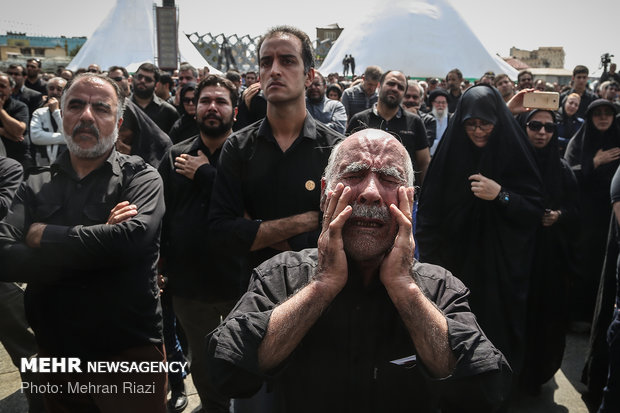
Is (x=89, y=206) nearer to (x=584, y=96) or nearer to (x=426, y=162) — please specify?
(x=426, y=162)

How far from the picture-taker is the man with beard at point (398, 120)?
4.92 meters

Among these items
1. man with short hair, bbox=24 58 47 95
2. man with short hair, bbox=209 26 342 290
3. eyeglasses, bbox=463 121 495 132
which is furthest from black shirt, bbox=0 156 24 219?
man with short hair, bbox=24 58 47 95

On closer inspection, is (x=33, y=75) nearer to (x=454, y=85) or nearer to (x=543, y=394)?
(x=454, y=85)

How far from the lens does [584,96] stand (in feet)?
28.1

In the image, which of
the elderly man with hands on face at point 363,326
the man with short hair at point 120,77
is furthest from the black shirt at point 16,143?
the elderly man with hands on face at point 363,326

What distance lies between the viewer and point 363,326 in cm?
151

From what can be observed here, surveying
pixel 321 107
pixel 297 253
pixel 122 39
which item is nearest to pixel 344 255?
pixel 297 253

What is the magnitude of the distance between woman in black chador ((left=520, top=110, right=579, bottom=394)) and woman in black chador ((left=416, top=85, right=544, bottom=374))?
13.3 inches

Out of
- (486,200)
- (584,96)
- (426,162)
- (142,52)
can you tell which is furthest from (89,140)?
(142,52)

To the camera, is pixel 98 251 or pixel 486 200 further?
pixel 486 200

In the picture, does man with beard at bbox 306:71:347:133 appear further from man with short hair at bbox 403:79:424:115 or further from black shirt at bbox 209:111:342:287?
black shirt at bbox 209:111:342:287

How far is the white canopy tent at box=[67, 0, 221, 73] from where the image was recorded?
102 feet

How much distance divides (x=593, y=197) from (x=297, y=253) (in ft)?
14.0

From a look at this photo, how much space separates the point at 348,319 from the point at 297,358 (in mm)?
209
